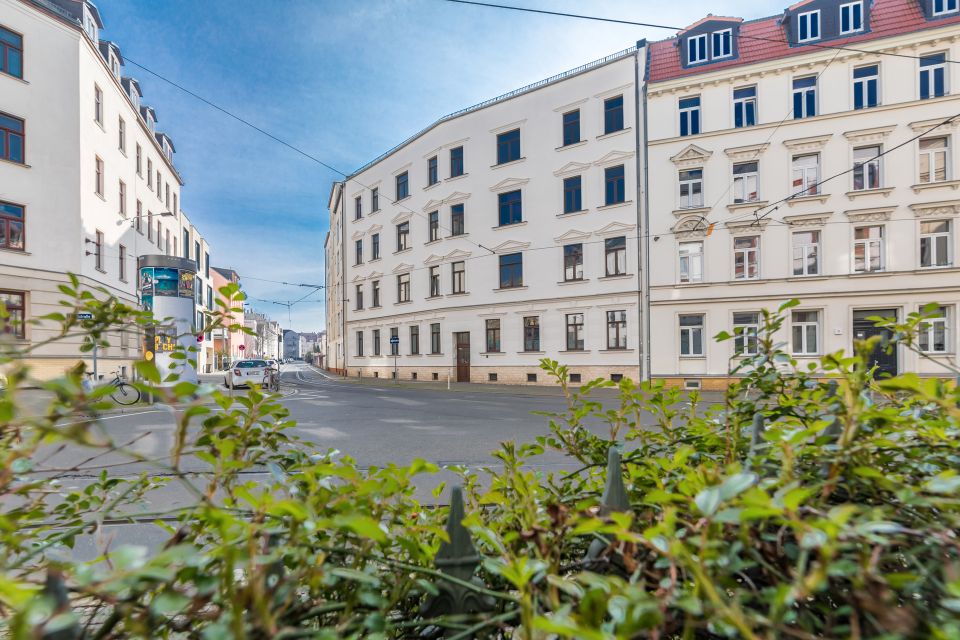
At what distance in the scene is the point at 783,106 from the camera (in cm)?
1666

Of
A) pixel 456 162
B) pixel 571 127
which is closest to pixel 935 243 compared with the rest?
pixel 571 127

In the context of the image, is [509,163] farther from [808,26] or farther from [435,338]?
[808,26]

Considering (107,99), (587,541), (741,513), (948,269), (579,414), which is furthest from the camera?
(107,99)

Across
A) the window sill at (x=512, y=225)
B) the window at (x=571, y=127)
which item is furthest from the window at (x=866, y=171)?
the window sill at (x=512, y=225)

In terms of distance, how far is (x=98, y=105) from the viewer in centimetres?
1780

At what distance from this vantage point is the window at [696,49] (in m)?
17.9

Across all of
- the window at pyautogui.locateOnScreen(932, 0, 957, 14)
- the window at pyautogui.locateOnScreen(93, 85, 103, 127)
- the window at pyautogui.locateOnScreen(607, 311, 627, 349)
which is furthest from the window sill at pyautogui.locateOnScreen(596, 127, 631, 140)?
the window at pyautogui.locateOnScreen(93, 85, 103, 127)

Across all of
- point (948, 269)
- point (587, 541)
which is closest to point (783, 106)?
point (948, 269)

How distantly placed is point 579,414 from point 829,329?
1904cm

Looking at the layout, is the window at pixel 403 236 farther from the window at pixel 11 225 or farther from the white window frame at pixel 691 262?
the window at pixel 11 225

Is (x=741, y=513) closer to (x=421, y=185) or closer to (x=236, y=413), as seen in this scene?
(x=236, y=413)

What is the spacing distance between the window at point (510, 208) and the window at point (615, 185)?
169 inches

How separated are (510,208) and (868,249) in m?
14.5

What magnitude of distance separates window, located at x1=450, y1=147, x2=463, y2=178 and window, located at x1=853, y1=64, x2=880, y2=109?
55.4ft
